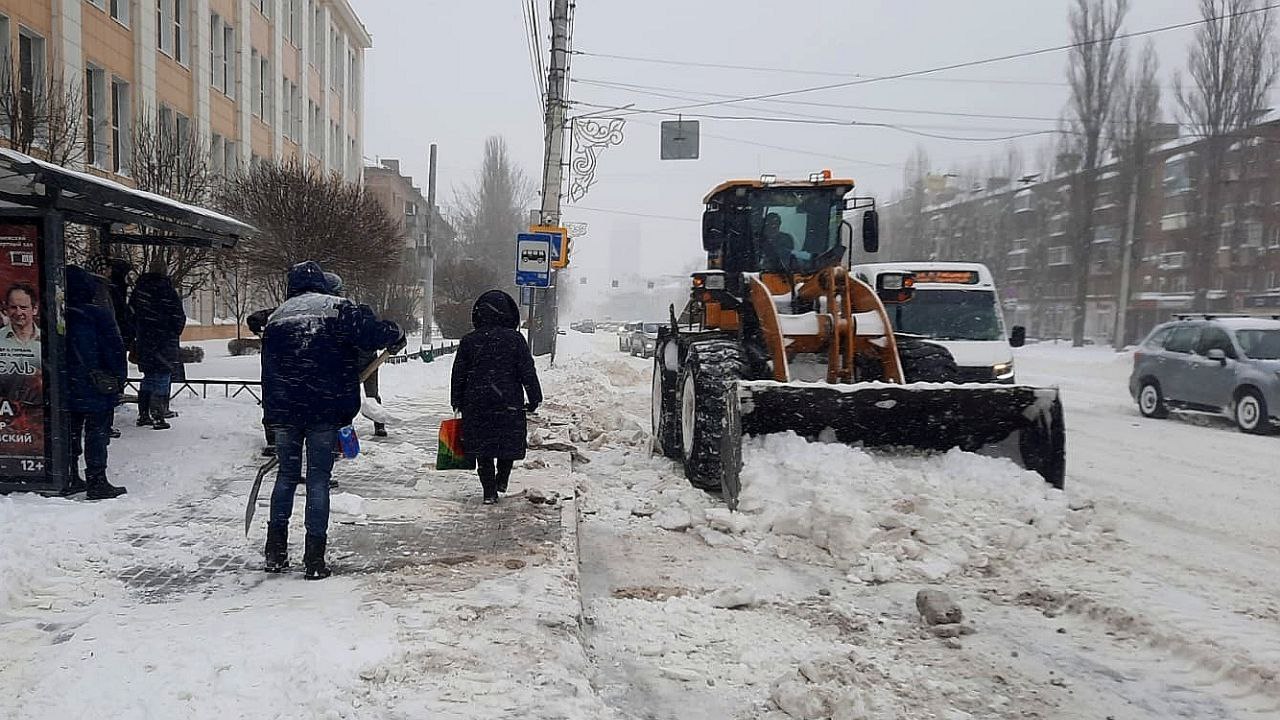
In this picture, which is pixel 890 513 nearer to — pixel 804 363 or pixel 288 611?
pixel 804 363

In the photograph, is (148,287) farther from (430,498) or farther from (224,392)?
(430,498)

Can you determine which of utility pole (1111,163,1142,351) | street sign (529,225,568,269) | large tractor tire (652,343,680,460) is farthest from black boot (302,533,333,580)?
utility pole (1111,163,1142,351)

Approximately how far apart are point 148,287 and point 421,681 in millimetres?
7391

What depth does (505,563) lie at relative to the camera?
5242mm

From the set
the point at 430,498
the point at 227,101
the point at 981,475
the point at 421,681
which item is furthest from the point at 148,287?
the point at 227,101

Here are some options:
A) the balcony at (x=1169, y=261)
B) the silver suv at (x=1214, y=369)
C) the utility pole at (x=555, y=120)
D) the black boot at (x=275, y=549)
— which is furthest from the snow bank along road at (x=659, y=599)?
the balcony at (x=1169, y=261)

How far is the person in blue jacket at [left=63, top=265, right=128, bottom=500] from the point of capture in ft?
20.7

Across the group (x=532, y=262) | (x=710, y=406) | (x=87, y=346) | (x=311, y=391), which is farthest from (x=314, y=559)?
(x=532, y=262)

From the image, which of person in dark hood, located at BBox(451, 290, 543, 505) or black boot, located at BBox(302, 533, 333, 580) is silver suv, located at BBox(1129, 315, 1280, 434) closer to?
person in dark hood, located at BBox(451, 290, 543, 505)

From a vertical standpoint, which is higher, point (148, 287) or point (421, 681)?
point (148, 287)

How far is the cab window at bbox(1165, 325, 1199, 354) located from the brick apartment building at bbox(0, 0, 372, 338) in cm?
1868

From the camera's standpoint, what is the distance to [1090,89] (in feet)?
123

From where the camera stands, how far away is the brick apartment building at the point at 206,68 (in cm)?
1839

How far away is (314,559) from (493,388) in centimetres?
220
